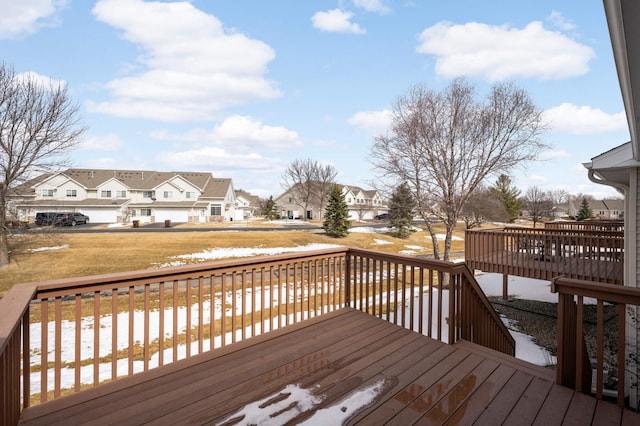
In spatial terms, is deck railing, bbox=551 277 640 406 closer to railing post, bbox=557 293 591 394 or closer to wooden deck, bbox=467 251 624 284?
railing post, bbox=557 293 591 394

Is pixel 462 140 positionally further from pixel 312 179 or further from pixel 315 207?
pixel 315 207

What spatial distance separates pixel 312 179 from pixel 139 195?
23.2 metres

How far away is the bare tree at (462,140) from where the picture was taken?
12.4 meters

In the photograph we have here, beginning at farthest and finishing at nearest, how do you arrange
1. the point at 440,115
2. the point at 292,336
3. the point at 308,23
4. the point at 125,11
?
the point at 440,115 → the point at 308,23 → the point at 125,11 → the point at 292,336

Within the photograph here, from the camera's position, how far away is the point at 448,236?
12.9 metres

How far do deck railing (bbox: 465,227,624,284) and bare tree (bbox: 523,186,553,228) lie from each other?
30.4 metres

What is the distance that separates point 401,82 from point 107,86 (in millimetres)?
12348

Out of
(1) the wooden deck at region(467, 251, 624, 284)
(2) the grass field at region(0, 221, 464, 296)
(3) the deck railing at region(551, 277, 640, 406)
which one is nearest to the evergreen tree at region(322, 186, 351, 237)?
(2) the grass field at region(0, 221, 464, 296)

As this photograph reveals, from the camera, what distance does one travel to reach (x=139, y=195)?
33875 millimetres

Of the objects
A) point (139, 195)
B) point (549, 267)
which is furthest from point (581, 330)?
point (139, 195)

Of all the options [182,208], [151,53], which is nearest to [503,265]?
[151,53]

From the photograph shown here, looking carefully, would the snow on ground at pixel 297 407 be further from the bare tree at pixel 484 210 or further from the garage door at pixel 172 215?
the garage door at pixel 172 215

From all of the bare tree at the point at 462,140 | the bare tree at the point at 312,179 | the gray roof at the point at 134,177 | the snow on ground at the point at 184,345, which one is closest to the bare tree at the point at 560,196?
the bare tree at the point at 312,179

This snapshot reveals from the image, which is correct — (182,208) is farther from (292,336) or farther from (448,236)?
(292,336)
